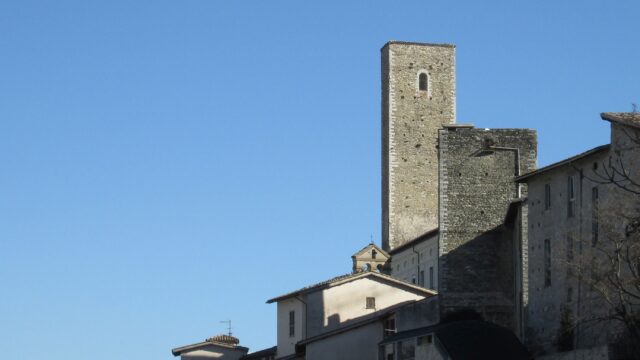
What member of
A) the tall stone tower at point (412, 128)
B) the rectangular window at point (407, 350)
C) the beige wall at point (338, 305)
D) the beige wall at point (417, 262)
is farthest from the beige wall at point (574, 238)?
the tall stone tower at point (412, 128)

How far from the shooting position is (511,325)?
59.6 metres

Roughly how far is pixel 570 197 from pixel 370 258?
3803cm

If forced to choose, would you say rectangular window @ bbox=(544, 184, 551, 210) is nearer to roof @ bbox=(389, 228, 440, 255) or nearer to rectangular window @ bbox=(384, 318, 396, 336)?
rectangular window @ bbox=(384, 318, 396, 336)

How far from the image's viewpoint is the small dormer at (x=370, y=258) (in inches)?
3492

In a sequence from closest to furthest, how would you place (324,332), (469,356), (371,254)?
(469,356)
(324,332)
(371,254)

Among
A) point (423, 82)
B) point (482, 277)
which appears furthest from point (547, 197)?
point (423, 82)

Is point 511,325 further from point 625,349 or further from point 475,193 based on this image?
point 625,349

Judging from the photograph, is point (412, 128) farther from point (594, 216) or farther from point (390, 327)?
point (594, 216)

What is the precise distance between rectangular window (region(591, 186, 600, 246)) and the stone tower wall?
29.8 feet

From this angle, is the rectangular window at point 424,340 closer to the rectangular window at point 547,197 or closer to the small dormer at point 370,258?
the rectangular window at point 547,197

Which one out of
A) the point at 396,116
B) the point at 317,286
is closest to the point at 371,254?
the point at 396,116

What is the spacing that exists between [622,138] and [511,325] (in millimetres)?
12744

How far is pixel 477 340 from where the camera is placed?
2153 inches

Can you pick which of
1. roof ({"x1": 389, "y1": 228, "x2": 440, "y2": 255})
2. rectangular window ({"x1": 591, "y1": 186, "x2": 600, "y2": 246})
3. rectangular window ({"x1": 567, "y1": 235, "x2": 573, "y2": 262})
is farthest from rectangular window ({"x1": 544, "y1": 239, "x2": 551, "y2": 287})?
roof ({"x1": 389, "y1": 228, "x2": 440, "y2": 255})
